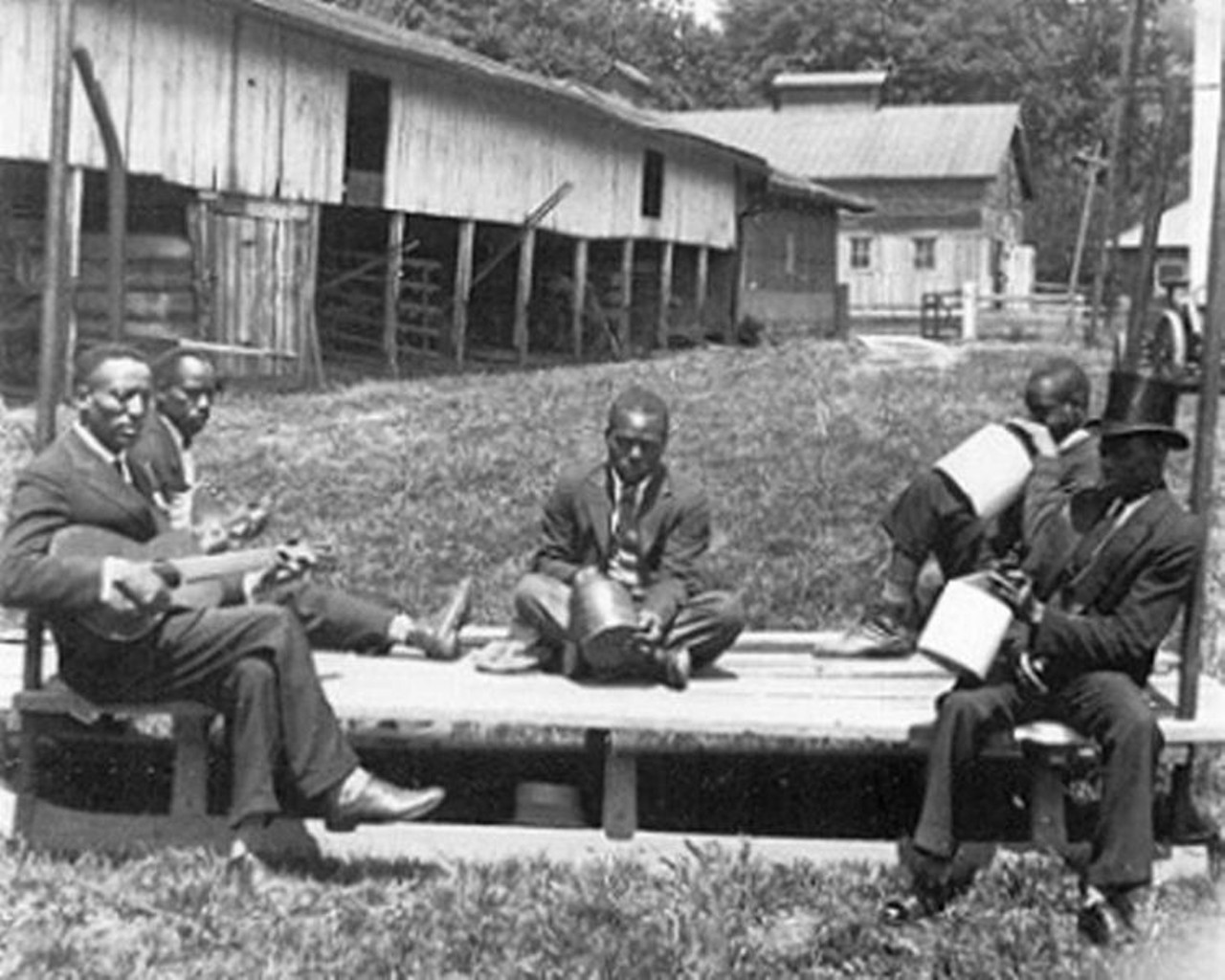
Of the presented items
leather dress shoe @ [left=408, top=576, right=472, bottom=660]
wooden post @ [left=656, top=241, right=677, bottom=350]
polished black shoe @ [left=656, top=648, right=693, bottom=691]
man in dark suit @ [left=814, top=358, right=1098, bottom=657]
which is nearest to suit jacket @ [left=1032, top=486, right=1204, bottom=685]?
polished black shoe @ [left=656, top=648, right=693, bottom=691]

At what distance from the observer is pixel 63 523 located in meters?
5.63

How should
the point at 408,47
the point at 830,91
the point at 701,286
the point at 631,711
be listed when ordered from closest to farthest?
the point at 631,711, the point at 408,47, the point at 701,286, the point at 830,91

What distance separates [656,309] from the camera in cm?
3303

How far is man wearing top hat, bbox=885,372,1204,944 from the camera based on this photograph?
523 centimetres

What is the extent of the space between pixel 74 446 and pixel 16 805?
3.82 feet

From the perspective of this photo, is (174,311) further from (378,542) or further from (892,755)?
(892,755)

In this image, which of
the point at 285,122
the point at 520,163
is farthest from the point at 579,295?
the point at 285,122

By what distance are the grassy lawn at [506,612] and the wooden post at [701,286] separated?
10664 millimetres

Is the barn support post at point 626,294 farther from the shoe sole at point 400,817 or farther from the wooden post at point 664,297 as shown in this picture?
the shoe sole at point 400,817

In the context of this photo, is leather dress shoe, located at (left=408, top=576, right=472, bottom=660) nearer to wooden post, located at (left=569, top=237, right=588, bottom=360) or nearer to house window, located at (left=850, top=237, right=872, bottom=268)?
wooden post, located at (left=569, top=237, right=588, bottom=360)

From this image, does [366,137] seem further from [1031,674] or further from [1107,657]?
[1107,657]

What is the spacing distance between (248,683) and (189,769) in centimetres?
54

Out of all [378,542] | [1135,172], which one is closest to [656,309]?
[378,542]

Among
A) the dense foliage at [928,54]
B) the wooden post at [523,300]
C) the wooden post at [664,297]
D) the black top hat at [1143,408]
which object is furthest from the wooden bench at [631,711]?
the dense foliage at [928,54]
